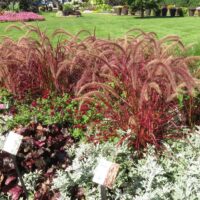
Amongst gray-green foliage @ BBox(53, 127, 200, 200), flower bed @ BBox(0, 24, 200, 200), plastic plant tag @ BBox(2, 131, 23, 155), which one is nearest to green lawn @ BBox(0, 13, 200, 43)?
flower bed @ BBox(0, 24, 200, 200)

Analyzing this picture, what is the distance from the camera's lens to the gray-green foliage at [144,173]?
9.94 ft

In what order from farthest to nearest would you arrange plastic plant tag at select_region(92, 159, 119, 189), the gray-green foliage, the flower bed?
the flower bed
the gray-green foliage
plastic plant tag at select_region(92, 159, 119, 189)

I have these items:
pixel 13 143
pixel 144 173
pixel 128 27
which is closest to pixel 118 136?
pixel 144 173

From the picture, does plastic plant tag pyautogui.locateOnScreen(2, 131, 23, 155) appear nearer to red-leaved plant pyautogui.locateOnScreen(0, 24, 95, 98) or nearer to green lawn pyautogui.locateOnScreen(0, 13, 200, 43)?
red-leaved plant pyautogui.locateOnScreen(0, 24, 95, 98)

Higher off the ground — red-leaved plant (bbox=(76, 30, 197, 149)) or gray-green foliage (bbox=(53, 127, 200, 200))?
red-leaved plant (bbox=(76, 30, 197, 149))

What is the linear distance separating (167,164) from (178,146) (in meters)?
0.36

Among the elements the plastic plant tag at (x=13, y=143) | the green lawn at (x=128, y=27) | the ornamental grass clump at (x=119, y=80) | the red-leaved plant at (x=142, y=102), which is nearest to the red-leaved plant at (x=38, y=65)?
the ornamental grass clump at (x=119, y=80)

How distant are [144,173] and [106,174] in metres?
0.78

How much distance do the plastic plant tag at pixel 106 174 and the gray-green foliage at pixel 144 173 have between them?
1.84 feet

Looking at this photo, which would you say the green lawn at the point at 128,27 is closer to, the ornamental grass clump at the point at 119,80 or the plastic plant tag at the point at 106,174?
the ornamental grass clump at the point at 119,80

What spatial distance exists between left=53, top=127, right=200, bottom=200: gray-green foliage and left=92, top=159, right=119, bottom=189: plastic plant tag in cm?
56

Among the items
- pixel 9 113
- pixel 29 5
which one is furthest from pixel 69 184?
pixel 29 5

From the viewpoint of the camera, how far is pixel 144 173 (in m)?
3.15

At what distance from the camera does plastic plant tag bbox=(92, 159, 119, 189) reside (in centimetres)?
243
